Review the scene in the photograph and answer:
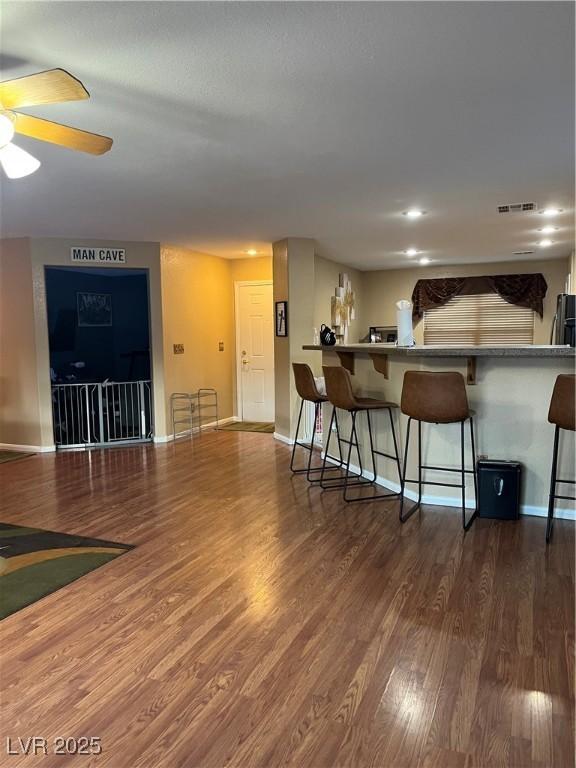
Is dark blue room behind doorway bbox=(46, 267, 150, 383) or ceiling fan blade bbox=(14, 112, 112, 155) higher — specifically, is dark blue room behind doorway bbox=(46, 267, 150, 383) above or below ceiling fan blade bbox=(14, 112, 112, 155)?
below

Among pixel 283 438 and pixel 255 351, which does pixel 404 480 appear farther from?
pixel 255 351

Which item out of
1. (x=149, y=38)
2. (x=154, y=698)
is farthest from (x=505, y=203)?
(x=154, y=698)

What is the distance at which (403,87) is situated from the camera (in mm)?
2426

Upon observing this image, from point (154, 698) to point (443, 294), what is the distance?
27.8 ft

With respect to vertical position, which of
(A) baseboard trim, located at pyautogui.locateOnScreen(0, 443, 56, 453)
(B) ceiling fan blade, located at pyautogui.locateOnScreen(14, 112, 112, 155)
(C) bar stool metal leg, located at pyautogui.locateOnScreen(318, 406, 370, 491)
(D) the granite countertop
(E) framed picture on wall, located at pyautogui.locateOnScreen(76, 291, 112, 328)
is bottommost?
(A) baseboard trim, located at pyautogui.locateOnScreen(0, 443, 56, 453)

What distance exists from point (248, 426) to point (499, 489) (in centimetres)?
441

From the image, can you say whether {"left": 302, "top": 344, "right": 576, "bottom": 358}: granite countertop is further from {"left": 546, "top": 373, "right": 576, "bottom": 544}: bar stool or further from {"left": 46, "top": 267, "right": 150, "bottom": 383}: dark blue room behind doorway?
{"left": 46, "top": 267, "right": 150, "bottom": 383}: dark blue room behind doorway

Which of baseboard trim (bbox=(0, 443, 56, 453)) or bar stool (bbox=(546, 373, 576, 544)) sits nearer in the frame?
bar stool (bbox=(546, 373, 576, 544))

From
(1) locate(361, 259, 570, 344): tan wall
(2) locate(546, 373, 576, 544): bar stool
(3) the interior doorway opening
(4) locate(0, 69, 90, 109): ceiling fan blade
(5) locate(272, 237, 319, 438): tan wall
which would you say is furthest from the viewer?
(1) locate(361, 259, 570, 344): tan wall

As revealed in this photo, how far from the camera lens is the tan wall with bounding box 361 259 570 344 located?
336 inches

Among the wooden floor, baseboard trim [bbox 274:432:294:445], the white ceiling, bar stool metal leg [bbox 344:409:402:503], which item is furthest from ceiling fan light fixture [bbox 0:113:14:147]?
baseboard trim [bbox 274:432:294:445]

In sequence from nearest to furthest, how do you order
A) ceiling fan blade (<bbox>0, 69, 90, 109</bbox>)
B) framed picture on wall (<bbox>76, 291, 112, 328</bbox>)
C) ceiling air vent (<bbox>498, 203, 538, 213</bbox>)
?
ceiling fan blade (<bbox>0, 69, 90, 109</bbox>), ceiling air vent (<bbox>498, 203, 538, 213</bbox>), framed picture on wall (<bbox>76, 291, 112, 328</bbox>)

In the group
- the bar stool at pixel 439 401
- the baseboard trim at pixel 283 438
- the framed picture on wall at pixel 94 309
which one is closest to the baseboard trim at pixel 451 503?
the bar stool at pixel 439 401

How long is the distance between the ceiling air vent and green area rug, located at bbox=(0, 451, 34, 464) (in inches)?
224
